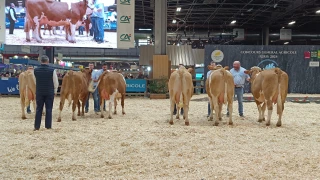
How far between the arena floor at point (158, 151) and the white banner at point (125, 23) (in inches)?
426

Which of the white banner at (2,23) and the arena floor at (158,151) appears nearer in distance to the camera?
the arena floor at (158,151)

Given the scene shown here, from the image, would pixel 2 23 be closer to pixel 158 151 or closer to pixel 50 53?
pixel 50 53

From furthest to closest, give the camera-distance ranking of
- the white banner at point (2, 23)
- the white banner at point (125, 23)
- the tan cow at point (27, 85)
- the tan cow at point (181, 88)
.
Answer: the white banner at point (125, 23), the white banner at point (2, 23), the tan cow at point (27, 85), the tan cow at point (181, 88)

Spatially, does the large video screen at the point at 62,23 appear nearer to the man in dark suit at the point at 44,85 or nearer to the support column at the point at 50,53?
the support column at the point at 50,53

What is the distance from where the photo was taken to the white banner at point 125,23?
1834 centimetres

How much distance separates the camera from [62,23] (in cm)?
1820

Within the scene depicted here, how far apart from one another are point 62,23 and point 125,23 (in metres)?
3.35

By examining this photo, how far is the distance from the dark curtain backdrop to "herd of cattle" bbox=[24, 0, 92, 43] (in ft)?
25.1

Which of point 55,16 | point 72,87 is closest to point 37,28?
point 55,16

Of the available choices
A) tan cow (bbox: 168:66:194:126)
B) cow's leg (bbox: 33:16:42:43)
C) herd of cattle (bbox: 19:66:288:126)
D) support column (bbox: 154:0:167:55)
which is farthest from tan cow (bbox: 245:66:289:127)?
cow's leg (bbox: 33:16:42:43)

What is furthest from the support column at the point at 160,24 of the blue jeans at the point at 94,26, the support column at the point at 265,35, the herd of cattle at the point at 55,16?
the support column at the point at 265,35

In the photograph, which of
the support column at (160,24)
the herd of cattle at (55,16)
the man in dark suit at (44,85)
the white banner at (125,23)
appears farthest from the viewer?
the support column at (160,24)

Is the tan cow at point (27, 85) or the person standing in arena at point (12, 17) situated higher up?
the person standing in arena at point (12, 17)

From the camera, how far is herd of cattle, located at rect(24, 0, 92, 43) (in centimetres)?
1809
